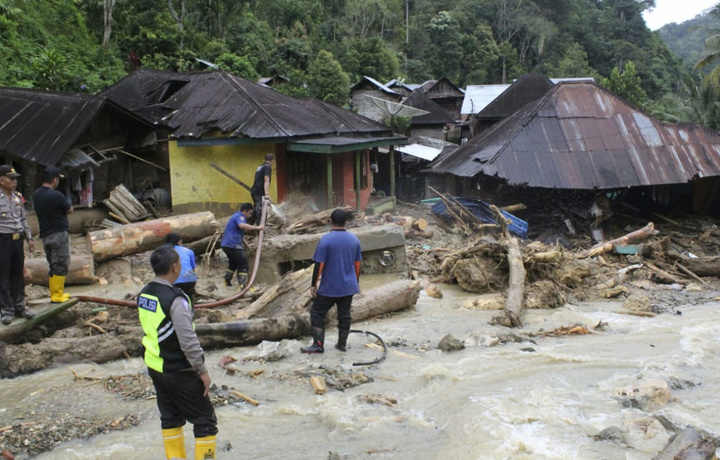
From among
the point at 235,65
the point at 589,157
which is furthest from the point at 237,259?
the point at 235,65

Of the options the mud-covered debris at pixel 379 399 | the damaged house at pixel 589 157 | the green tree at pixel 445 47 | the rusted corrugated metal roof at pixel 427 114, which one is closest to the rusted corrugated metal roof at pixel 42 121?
the mud-covered debris at pixel 379 399

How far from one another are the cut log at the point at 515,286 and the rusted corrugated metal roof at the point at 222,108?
282 inches

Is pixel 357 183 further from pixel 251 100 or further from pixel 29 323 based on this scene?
pixel 29 323

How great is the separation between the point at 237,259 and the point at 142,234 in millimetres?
2055

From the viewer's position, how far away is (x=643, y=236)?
15.4 metres

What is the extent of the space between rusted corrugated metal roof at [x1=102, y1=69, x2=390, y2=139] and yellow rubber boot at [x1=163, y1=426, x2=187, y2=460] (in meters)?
12.0

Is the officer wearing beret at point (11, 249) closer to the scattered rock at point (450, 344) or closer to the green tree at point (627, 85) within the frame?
the scattered rock at point (450, 344)

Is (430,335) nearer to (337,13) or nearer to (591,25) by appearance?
(337,13)

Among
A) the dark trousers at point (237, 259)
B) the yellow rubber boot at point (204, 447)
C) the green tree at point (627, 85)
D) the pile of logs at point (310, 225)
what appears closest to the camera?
the yellow rubber boot at point (204, 447)

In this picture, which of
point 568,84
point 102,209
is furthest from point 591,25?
point 102,209

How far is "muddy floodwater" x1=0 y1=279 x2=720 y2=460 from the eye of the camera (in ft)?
17.0

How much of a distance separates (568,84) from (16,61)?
63.4ft

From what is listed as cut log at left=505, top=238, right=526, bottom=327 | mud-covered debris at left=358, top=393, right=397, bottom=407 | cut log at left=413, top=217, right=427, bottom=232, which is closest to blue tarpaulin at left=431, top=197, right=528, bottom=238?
cut log at left=413, top=217, right=427, bottom=232

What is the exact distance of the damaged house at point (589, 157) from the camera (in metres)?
17.9
